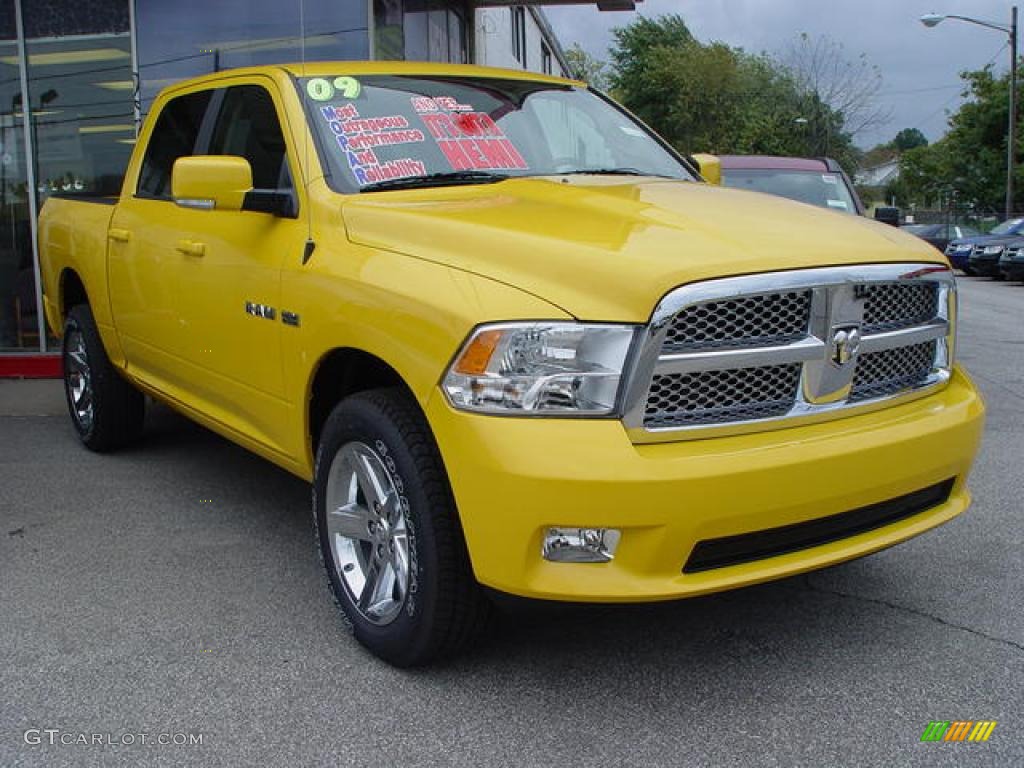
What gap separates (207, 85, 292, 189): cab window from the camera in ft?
13.0

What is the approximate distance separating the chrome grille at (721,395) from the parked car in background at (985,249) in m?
22.0

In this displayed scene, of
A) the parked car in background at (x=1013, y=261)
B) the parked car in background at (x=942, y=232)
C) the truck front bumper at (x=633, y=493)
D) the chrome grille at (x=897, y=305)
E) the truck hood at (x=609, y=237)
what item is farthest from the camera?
the parked car in background at (x=942, y=232)

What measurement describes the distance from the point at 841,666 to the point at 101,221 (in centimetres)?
419

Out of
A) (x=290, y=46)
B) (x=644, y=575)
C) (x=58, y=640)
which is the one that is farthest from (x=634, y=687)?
(x=290, y=46)

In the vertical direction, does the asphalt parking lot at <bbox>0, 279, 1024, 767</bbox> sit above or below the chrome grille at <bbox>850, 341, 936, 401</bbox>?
below

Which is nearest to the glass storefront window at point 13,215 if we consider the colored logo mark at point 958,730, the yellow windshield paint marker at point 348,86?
the yellow windshield paint marker at point 348,86

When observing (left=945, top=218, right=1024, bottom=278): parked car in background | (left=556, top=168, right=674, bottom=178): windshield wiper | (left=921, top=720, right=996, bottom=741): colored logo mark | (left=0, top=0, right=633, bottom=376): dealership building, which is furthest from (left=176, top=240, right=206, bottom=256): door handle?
(left=945, top=218, right=1024, bottom=278): parked car in background

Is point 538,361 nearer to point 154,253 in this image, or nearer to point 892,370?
point 892,370

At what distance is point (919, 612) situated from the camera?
3.48 metres

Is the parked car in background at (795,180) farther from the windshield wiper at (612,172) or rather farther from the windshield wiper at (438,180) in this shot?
the windshield wiper at (438,180)

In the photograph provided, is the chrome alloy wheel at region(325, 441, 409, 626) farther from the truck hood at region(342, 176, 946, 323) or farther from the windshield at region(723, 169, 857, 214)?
the windshield at region(723, 169, 857, 214)

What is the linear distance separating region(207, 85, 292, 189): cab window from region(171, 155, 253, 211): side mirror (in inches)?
6.8

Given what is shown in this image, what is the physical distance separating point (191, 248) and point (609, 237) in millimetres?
2079

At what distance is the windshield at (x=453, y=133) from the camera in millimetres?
3736
